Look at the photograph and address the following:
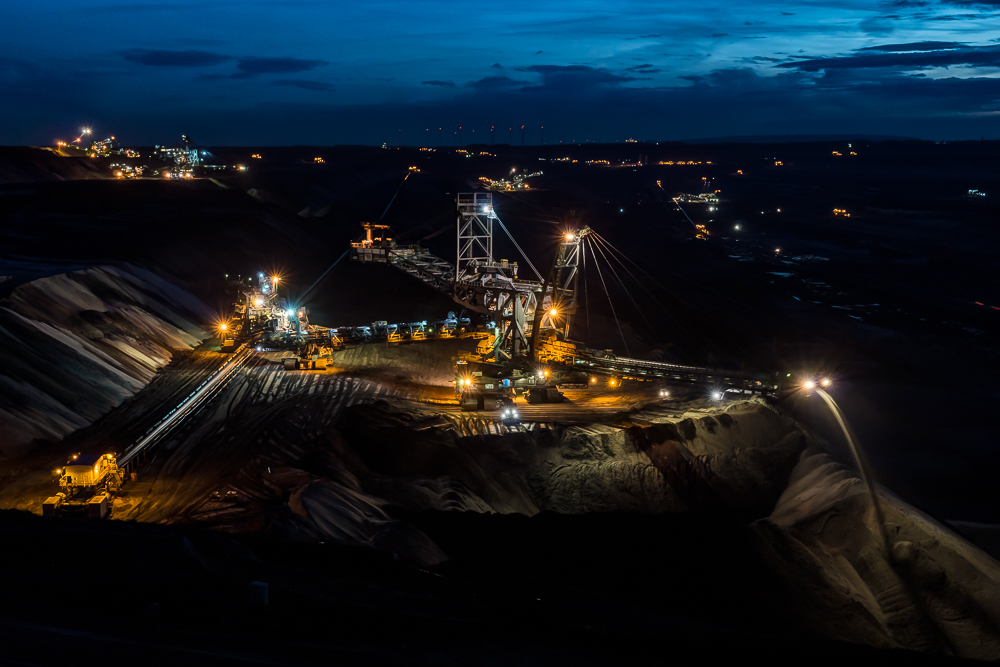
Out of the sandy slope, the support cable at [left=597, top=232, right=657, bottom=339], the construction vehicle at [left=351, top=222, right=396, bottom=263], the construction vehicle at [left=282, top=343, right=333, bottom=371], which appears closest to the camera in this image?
the sandy slope

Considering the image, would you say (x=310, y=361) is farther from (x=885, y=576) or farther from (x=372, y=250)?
(x=885, y=576)

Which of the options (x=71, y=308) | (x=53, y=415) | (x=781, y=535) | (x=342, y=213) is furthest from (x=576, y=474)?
(x=342, y=213)

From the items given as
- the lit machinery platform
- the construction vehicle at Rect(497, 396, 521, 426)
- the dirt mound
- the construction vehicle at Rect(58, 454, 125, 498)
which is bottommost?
the dirt mound

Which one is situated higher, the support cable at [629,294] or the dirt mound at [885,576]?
the support cable at [629,294]

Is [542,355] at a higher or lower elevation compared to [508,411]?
higher

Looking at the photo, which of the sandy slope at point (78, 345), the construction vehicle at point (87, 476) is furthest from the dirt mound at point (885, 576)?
the sandy slope at point (78, 345)

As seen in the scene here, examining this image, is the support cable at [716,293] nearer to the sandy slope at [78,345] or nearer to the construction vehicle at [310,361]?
the construction vehicle at [310,361]

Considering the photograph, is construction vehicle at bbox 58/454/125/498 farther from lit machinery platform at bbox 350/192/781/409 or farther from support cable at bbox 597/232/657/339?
support cable at bbox 597/232/657/339

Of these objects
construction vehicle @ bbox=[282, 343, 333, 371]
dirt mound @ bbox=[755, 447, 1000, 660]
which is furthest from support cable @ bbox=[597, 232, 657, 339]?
dirt mound @ bbox=[755, 447, 1000, 660]

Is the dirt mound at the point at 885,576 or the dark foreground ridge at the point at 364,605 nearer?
the dark foreground ridge at the point at 364,605

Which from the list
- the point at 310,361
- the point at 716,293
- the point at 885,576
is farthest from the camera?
the point at 716,293

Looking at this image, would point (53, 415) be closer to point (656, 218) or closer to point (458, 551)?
point (458, 551)

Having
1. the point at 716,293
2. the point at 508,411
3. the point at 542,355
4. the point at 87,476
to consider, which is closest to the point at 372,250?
the point at 542,355
